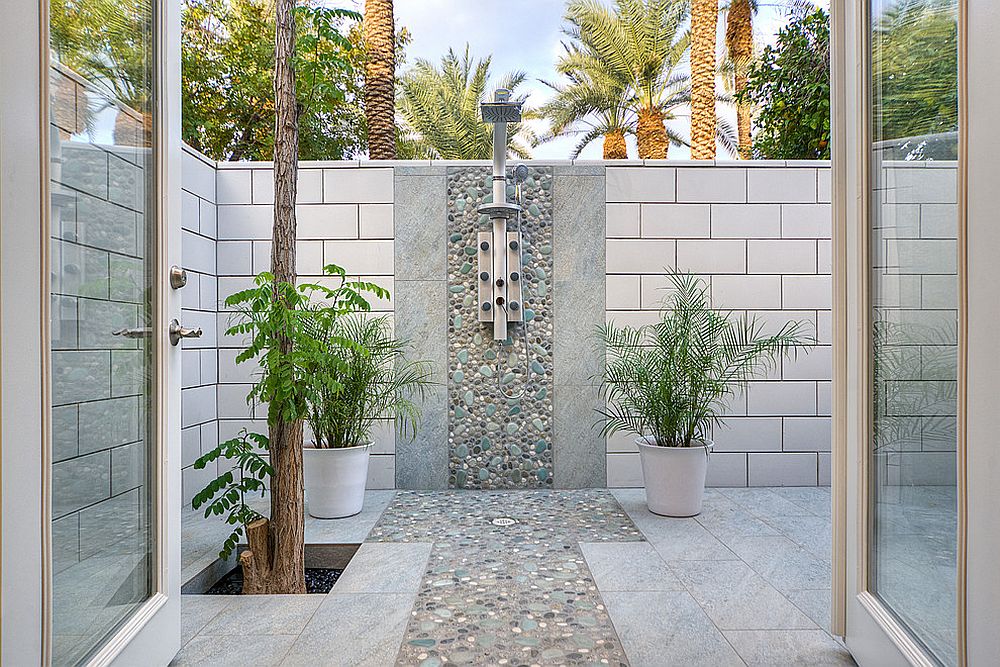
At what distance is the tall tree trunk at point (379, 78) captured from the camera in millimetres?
5824

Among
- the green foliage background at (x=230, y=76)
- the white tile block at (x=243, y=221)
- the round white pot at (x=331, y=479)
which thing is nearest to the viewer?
the round white pot at (x=331, y=479)

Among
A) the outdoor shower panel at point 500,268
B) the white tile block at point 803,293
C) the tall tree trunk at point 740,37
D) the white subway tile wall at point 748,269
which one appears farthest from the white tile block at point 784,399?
the tall tree trunk at point 740,37

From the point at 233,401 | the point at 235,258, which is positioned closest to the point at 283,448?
the point at 233,401

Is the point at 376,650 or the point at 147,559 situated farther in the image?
the point at 376,650

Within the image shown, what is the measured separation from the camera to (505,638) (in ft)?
5.85

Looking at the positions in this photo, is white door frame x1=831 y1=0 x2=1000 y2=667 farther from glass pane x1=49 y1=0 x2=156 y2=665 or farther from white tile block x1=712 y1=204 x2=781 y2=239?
white tile block x1=712 y1=204 x2=781 y2=239

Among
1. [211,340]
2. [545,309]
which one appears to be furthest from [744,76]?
[211,340]

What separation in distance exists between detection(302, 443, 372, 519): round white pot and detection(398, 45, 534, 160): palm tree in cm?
744

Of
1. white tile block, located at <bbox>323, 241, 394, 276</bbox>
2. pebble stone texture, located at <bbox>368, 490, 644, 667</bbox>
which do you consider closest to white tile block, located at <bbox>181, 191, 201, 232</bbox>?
white tile block, located at <bbox>323, 241, 394, 276</bbox>

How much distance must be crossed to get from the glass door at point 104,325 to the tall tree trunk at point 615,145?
8897 millimetres

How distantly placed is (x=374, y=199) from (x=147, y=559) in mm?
2444

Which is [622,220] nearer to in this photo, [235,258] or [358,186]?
[358,186]

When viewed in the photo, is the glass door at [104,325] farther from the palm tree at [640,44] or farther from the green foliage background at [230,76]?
the palm tree at [640,44]

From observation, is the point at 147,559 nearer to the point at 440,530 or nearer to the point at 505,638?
the point at 505,638
